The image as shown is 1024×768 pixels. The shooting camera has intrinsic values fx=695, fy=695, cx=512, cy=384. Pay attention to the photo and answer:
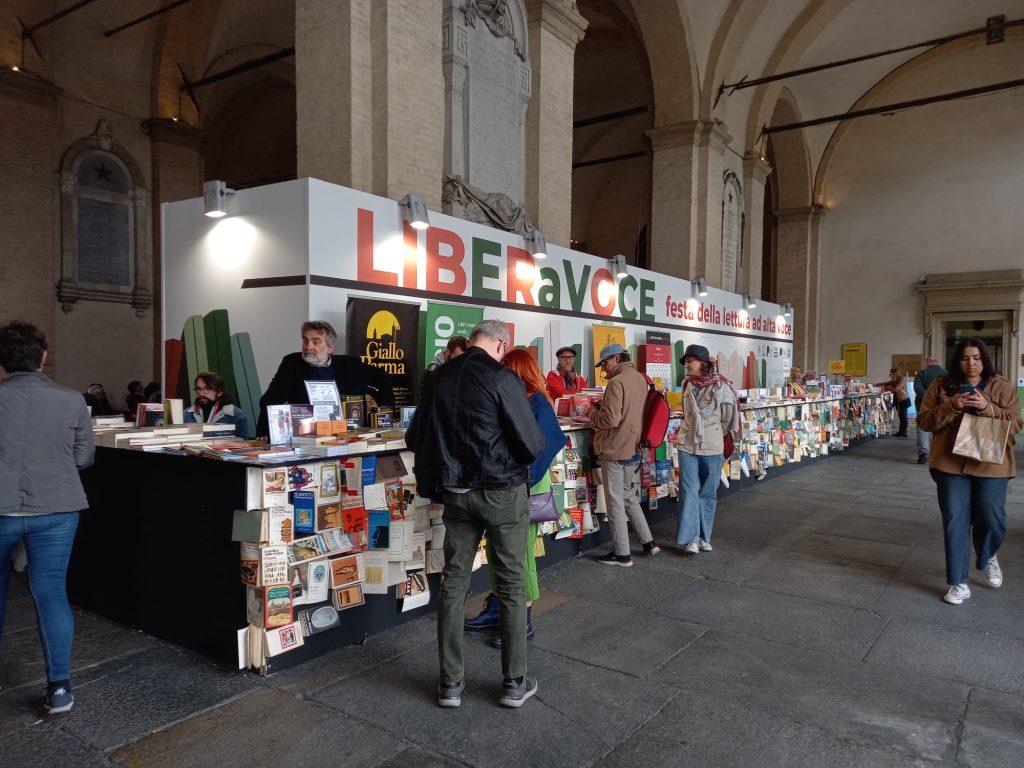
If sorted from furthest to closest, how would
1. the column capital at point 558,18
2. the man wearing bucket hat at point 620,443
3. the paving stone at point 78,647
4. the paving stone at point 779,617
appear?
the column capital at point 558,18, the man wearing bucket hat at point 620,443, the paving stone at point 779,617, the paving stone at point 78,647

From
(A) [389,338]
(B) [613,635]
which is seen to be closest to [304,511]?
(B) [613,635]

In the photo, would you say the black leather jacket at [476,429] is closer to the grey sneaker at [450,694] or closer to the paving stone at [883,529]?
the grey sneaker at [450,694]

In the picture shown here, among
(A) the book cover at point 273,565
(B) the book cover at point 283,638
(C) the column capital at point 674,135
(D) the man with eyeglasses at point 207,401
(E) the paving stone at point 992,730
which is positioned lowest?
(E) the paving stone at point 992,730

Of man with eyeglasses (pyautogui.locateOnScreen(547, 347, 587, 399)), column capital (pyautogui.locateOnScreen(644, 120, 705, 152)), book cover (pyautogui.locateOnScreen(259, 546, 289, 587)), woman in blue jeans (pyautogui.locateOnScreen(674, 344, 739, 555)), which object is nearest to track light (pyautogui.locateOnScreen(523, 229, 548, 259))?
man with eyeglasses (pyautogui.locateOnScreen(547, 347, 587, 399))

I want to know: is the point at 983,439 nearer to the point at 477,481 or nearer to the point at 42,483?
the point at 477,481

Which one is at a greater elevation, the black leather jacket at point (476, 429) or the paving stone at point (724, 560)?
the black leather jacket at point (476, 429)

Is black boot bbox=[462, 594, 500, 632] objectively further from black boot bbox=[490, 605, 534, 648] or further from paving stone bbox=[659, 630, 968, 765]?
paving stone bbox=[659, 630, 968, 765]

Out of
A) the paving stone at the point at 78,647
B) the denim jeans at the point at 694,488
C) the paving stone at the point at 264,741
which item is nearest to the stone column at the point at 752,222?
the denim jeans at the point at 694,488

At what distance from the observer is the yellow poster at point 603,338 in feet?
30.0

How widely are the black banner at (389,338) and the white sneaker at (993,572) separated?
181 inches

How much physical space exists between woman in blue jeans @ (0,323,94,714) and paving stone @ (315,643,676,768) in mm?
1120

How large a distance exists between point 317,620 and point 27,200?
11116 millimetres

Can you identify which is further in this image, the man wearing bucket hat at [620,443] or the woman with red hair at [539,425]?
the man wearing bucket hat at [620,443]

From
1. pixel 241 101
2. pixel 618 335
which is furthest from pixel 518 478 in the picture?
pixel 241 101
